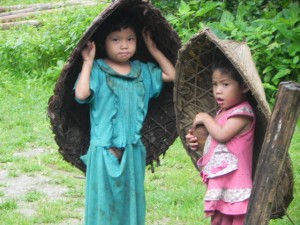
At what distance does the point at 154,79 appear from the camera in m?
4.70

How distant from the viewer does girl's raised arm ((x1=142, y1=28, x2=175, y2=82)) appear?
4750 millimetres

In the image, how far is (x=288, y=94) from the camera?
3398 millimetres

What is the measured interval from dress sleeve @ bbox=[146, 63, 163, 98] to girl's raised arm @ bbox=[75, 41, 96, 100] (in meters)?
0.37

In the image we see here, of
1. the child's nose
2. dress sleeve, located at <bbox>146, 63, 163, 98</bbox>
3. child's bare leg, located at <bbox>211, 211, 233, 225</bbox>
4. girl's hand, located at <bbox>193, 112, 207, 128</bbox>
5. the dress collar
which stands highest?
the child's nose

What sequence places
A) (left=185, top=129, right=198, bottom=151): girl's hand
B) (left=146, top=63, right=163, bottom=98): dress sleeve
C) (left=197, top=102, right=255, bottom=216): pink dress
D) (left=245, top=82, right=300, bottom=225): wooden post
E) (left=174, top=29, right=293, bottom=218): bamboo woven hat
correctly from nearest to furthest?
(left=245, top=82, right=300, bottom=225): wooden post
(left=174, top=29, right=293, bottom=218): bamboo woven hat
(left=197, top=102, right=255, bottom=216): pink dress
(left=185, top=129, right=198, bottom=151): girl's hand
(left=146, top=63, right=163, bottom=98): dress sleeve

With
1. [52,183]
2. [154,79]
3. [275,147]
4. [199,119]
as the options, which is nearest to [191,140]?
[199,119]

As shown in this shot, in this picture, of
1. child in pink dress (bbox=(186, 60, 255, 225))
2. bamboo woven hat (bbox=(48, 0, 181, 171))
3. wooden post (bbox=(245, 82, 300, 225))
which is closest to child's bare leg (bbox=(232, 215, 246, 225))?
child in pink dress (bbox=(186, 60, 255, 225))

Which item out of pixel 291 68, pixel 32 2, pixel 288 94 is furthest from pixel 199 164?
pixel 32 2

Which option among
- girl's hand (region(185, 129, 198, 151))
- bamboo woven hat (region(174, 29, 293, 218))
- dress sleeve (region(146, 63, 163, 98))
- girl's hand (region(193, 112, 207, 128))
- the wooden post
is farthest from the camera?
dress sleeve (region(146, 63, 163, 98))

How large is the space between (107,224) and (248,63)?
122 centimetres

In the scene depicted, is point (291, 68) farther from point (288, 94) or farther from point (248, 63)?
point (288, 94)

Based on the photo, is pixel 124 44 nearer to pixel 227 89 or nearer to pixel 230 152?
pixel 227 89

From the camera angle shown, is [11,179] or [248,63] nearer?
[248,63]

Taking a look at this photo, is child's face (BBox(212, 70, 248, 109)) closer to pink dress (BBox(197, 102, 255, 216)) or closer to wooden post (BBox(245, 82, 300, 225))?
pink dress (BBox(197, 102, 255, 216))
